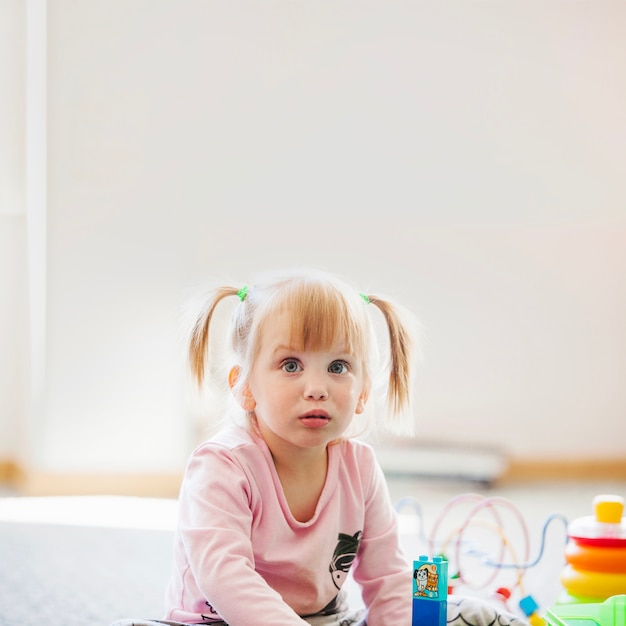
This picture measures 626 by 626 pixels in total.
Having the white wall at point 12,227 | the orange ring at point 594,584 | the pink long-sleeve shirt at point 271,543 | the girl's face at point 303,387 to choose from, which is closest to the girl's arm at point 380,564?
the pink long-sleeve shirt at point 271,543

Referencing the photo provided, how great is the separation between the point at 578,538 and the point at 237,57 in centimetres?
149

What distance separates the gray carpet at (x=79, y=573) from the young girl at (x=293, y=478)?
363mm

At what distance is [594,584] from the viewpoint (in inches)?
44.5

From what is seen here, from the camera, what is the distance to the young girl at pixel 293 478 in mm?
877

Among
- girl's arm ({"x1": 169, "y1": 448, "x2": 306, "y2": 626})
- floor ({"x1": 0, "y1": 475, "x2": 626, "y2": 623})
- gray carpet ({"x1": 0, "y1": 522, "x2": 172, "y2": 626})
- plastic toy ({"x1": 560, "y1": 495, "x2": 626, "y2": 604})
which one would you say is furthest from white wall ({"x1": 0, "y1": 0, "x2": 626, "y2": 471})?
girl's arm ({"x1": 169, "y1": 448, "x2": 306, "y2": 626})

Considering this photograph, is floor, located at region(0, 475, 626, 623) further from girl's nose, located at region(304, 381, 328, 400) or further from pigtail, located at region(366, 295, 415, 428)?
girl's nose, located at region(304, 381, 328, 400)

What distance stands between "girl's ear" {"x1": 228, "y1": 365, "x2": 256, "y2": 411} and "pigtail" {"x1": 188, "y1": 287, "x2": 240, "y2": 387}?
0.11 ft

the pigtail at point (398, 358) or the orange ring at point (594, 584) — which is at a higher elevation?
the pigtail at point (398, 358)

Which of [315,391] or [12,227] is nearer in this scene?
[315,391]

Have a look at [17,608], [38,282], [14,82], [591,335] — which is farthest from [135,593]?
[591,335]

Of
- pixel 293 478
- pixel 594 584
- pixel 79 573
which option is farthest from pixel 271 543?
pixel 79 573

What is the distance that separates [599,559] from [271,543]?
446 millimetres

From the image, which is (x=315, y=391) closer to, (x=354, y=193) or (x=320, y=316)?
(x=320, y=316)

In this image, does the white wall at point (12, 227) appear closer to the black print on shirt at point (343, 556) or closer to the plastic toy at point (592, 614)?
the black print on shirt at point (343, 556)
